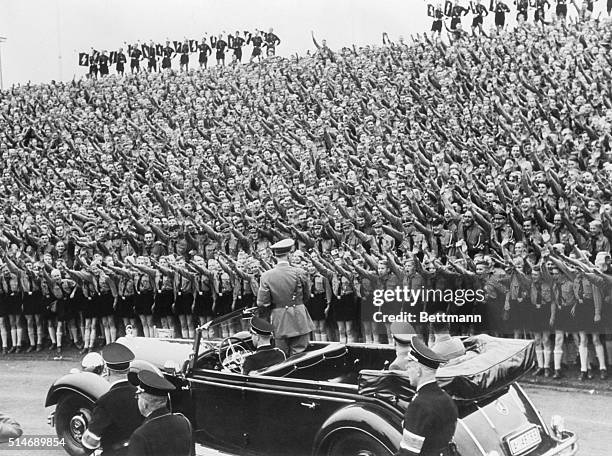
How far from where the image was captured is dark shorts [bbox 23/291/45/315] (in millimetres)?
12992

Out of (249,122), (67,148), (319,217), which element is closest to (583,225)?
(319,217)

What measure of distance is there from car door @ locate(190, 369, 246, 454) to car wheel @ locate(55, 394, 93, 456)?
3.50 feet

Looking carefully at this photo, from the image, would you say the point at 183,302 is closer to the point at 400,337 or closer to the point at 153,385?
the point at 400,337

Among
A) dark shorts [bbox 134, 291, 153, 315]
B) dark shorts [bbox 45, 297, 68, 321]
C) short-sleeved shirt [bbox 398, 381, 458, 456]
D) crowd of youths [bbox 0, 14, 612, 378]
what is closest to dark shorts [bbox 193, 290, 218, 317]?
crowd of youths [bbox 0, 14, 612, 378]

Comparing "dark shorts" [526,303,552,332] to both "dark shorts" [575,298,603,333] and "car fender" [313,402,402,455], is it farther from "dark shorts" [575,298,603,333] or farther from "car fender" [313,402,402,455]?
"car fender" [313,402,402,455]

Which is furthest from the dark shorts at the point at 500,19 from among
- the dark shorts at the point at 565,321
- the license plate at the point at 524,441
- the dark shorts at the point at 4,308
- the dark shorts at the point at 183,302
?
the license plate at the point at 524,441

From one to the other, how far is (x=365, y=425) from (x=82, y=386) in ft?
8.82

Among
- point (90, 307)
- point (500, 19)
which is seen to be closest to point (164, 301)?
point (90, 307)

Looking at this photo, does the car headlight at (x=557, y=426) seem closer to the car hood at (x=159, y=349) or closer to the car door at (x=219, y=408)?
the car door at (x=219, y=408)

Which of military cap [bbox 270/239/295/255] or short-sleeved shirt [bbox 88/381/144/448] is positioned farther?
military cap [bbox 270/239/295/255]

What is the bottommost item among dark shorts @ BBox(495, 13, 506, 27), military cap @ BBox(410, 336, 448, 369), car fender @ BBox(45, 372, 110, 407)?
car fender @ BBox(45, 372, 110, 407)

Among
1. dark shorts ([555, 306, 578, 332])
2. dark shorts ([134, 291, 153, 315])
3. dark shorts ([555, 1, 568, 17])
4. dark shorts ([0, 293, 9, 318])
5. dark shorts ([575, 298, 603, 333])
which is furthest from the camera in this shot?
dark shorts ([555, 1, 568, 17])

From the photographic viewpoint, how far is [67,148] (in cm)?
2280

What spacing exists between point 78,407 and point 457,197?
6.70 m
